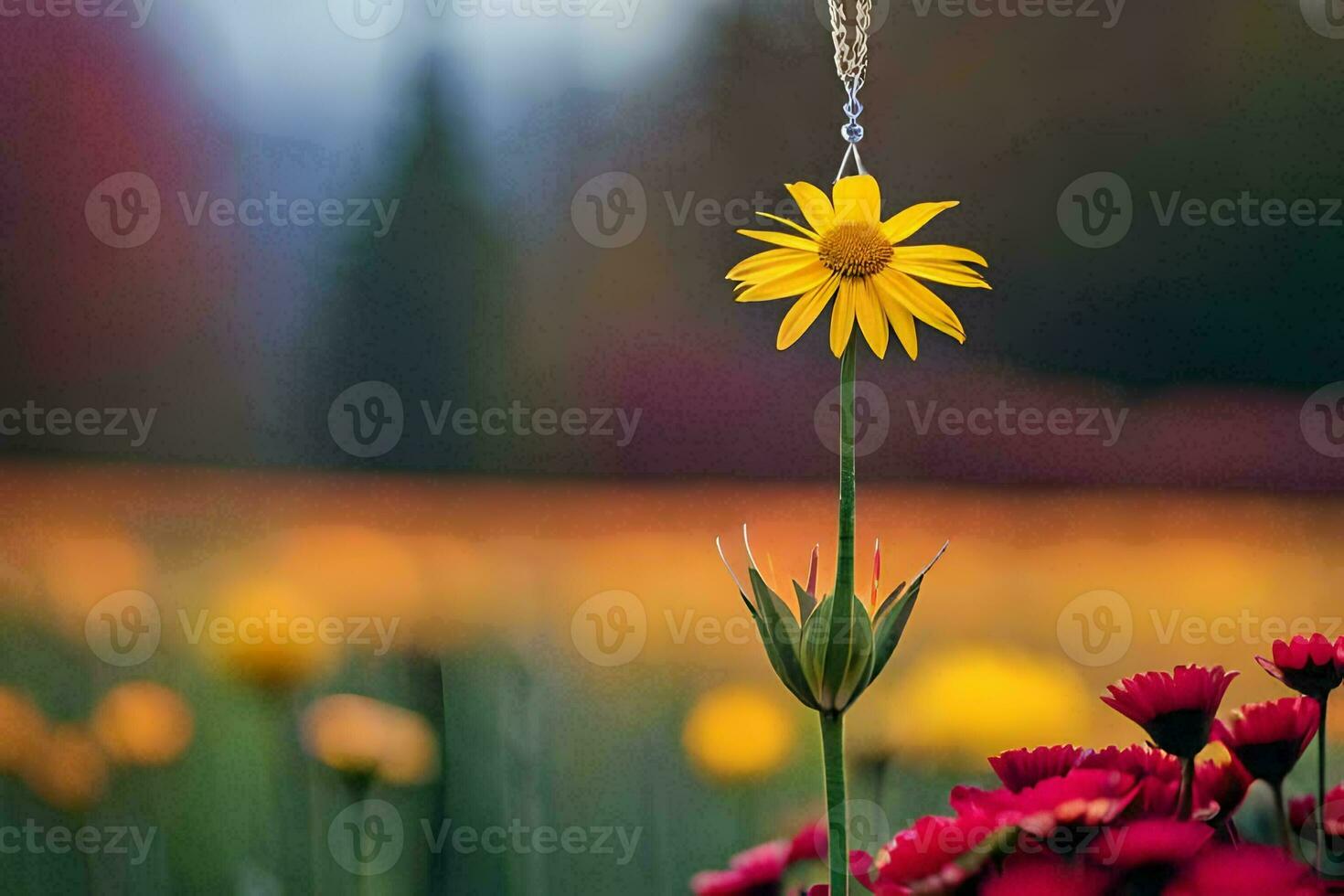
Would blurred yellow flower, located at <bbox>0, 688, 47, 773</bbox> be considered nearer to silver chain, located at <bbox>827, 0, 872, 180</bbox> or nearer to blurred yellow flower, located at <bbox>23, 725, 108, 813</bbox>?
blurred yellow flower, located at <bbox>23, 725, 108, 813</bbox>

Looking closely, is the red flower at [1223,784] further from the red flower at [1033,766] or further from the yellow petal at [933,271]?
the yellow petal at [933,271]

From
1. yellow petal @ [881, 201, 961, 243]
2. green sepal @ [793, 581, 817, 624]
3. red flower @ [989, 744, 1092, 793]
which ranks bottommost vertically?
red flower @ [989, 744, 1092, 793]

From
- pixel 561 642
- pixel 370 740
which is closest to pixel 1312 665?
pixel 561 642

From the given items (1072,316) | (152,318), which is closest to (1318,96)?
(1072,316)

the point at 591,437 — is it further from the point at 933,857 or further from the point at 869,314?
the point at 933,857

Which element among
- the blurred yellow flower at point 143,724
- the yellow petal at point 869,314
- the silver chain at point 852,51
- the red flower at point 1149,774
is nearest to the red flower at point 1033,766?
the red flower at point 1149,774

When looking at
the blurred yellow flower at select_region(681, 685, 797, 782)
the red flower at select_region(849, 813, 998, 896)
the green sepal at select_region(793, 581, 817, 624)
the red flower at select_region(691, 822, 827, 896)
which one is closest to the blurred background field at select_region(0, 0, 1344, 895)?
the blurred yellow flower at select_region(681, 685, 797, 782)

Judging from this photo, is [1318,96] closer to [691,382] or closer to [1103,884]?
[691,382]
